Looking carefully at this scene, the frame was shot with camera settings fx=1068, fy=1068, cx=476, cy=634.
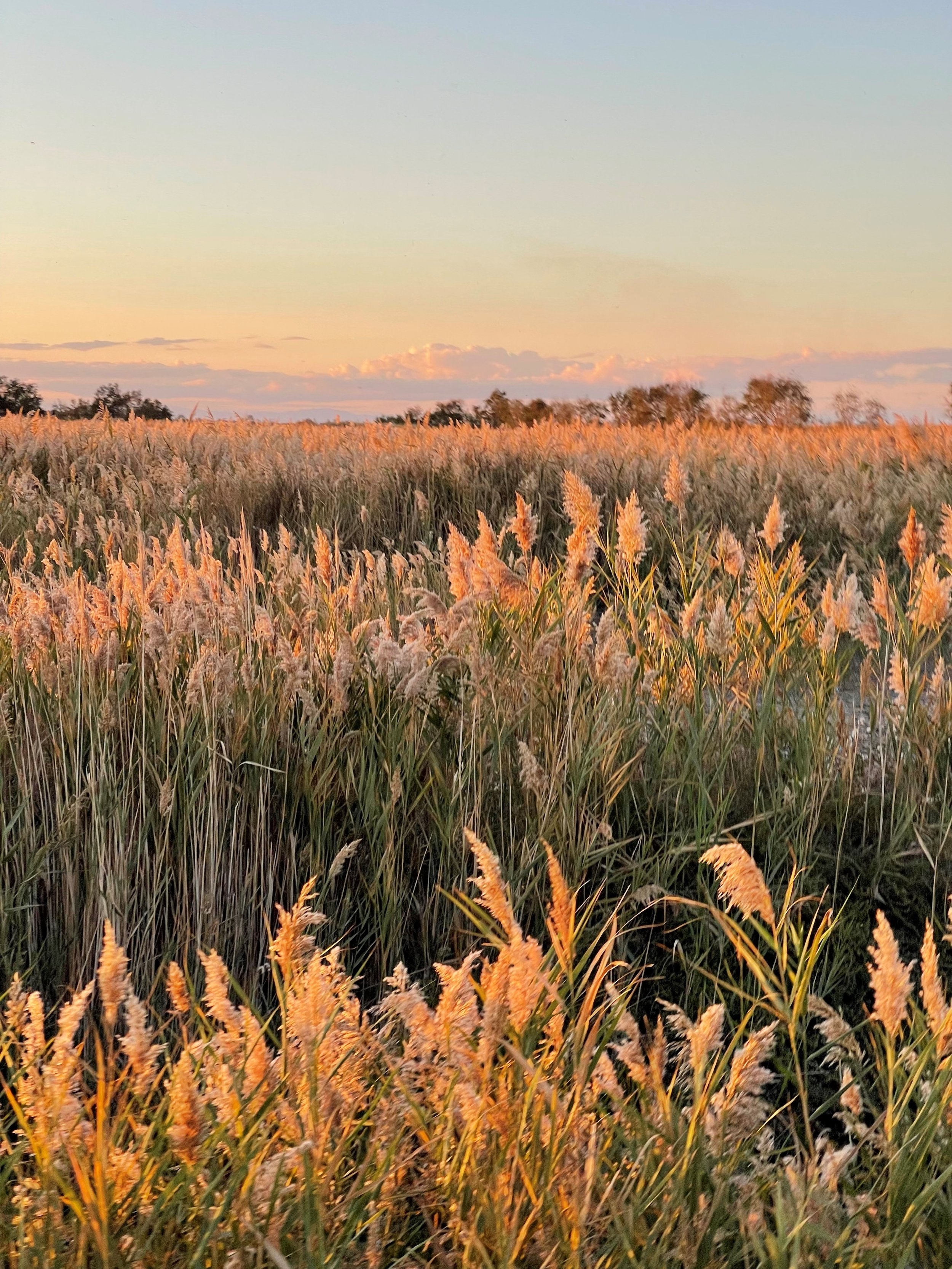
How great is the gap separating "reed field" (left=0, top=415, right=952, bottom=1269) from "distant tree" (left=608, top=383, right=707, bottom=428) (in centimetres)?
1413

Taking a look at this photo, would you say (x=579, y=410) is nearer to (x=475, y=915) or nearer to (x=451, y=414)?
(x=451, y=414)

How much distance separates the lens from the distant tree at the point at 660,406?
17859 mm

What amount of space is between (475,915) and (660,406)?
60.7 feet

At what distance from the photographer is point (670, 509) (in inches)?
250

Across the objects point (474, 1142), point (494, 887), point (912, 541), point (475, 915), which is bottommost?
point (475, 915)

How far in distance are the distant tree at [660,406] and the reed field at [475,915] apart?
14132 mm

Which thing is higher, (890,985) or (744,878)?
(744,878)

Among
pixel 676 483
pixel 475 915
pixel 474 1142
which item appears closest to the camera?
pixel 474 1142

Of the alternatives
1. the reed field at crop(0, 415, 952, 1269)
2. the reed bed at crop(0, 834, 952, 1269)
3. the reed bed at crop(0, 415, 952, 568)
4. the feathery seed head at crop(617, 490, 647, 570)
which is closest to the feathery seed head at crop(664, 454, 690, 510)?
the reed field at crop(0, 415, 952, 1269)

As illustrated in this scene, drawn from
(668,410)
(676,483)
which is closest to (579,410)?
(668,410)

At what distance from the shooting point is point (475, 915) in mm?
1962

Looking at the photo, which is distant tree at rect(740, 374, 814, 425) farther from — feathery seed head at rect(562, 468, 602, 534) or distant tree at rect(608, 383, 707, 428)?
feathery seed head at rect(562, 468, 602, 534)

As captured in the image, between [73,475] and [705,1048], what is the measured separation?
22.8 feet

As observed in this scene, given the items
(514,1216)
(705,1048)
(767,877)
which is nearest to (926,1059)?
(705,1048)
